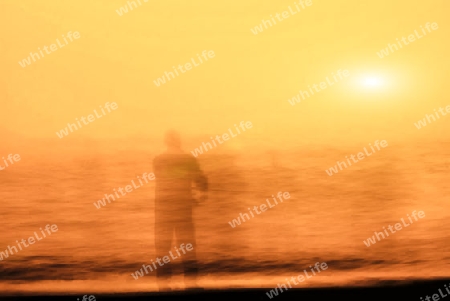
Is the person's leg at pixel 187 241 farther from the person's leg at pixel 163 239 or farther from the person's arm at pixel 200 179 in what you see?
the person's arm at pixel 200 179

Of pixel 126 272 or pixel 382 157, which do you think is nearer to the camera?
pixel 126 272

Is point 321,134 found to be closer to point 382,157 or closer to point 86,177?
point 382,157

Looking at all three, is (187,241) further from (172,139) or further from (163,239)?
(172,139)

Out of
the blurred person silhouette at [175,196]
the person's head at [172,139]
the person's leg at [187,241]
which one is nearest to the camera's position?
the person's leg at [187,241]

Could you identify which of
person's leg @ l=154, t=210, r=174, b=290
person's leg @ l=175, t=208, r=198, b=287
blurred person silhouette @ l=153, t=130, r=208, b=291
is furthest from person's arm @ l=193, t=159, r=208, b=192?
person's leg @ l=154, t=210, r=174, b=290

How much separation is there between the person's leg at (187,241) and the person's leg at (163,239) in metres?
0.10

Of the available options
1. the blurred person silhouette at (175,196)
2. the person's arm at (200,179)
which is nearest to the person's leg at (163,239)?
the blurred person silhouette at (175,196)

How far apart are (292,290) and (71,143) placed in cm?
279

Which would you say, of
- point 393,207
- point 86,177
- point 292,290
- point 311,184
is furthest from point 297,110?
point 86,177

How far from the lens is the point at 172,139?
4.51 m

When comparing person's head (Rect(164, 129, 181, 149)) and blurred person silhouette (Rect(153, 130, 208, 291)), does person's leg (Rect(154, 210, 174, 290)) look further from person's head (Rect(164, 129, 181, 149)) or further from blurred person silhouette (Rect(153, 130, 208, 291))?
person's head (Rect(164, 129, 181, 149))

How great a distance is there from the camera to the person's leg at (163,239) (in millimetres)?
4258

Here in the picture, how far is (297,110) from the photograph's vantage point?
464 centimetres

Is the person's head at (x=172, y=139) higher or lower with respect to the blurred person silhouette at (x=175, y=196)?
higher
